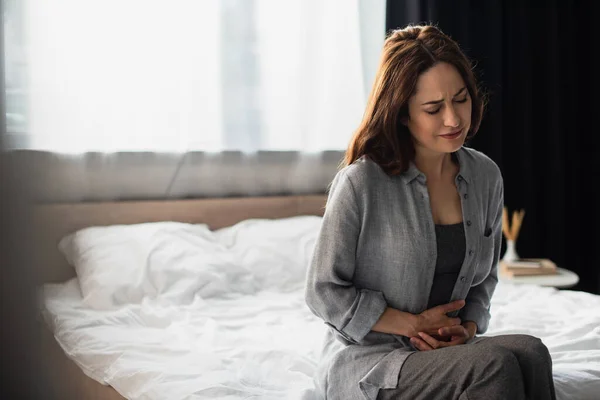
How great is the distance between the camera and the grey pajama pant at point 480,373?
123 centimetres

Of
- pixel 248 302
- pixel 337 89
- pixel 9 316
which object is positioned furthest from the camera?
pixel 337 89

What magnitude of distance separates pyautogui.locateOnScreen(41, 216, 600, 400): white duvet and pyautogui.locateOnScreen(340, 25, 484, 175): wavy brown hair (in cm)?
52

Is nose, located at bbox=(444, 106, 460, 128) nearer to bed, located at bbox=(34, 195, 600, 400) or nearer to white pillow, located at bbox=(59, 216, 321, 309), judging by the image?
bed, located at bbox=(34, 195, 600, 400)

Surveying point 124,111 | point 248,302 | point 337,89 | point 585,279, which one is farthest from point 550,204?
point 124,111

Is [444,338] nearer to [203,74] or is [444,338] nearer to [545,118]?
[203,74]

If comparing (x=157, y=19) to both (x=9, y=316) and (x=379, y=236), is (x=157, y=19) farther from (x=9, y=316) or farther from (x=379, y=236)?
(x=9, y=316)

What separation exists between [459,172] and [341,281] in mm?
386

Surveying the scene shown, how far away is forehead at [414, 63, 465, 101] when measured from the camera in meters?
1.49

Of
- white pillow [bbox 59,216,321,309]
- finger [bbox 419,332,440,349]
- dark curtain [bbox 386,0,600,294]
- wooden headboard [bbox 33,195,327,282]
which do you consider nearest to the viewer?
finger [bbox 419,332,440,349]

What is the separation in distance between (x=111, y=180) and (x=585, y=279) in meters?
2.64

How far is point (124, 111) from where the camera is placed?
2.88 meters

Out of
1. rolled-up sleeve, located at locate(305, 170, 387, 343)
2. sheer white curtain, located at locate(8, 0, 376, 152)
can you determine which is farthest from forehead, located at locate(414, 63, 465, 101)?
sheer white curtain, located at locate(8, 0, 376, 152)

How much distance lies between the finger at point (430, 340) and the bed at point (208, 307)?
279 mm

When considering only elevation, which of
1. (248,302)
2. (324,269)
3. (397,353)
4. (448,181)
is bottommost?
(248,302)
